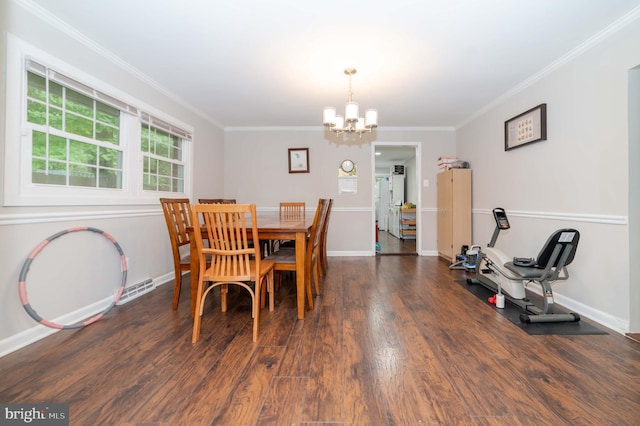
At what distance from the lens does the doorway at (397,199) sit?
5492 millimetres

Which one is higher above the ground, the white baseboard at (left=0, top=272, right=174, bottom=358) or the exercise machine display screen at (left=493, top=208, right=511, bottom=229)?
the exercise machine display screen at (left=493, top=208, right=511, bottom=229)

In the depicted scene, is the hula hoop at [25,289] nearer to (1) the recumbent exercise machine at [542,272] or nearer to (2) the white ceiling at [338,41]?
(2) the white ceiling at [338,41]

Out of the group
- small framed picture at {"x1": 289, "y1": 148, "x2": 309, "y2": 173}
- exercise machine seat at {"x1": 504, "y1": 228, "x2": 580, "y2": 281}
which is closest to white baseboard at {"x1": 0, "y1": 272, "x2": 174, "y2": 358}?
small framed picture at {"x1": 289, "y1": 148, "x2": 309, "y2": 173}

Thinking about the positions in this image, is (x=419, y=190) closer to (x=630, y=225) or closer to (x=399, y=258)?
(x=399, y=258)

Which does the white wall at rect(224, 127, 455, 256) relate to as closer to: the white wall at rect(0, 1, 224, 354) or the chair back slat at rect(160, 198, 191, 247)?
the white wall at rect(0, 1, 224, 354)

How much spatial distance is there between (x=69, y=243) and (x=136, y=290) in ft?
2.71

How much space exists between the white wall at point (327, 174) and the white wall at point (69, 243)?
181 centimetres

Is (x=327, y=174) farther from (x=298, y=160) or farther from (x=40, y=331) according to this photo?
(x=40, y=331)

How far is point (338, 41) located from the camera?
7.54 ft

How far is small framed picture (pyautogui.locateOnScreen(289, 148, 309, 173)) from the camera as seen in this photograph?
4.92m

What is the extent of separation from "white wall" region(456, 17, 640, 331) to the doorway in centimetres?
200

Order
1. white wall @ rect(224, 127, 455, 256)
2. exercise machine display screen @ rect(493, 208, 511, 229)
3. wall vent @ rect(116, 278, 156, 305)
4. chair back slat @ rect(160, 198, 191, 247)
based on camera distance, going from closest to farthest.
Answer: chair back slat @ rect(160, 198, 191, 247) → wall vent @ rect(116, 278, 156, 305) → exercise machine display screen @ rect(493, 208, 511, 229) → white wall @ rect(224, 127, 455, 256)

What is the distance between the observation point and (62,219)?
82.4 inches

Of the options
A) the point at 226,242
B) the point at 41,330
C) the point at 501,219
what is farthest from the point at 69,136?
the point at 501,219
